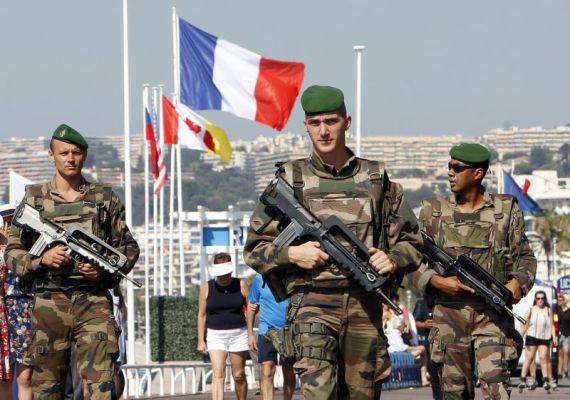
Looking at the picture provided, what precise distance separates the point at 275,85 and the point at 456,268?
832 inches

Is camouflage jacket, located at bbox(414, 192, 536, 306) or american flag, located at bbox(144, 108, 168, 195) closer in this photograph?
camouflage jacket, located at bbox(414, 192, 536, 306)

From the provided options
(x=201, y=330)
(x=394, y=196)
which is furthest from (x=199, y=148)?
(x=394, y=196)

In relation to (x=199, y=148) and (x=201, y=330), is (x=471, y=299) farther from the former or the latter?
(x=199, y=148)

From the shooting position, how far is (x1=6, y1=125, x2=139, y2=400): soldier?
36.2 feet

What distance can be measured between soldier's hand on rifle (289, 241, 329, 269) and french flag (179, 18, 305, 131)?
2276cm

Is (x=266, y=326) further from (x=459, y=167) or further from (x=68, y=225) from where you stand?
(x=68, y=225)

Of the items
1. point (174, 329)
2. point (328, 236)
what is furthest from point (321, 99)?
point (174, 329)

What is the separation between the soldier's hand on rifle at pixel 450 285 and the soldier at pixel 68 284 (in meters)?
1.99

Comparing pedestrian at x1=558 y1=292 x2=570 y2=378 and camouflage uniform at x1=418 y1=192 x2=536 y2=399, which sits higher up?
camouflage uniform at x1=418 y1=192 x2=536 y2=399

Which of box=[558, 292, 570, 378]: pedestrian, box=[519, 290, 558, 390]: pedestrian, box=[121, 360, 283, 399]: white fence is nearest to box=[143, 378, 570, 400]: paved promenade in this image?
box=[121, 360, 283, 399]: white fence

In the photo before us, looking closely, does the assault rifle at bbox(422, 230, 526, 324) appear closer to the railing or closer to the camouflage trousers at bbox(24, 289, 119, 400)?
the camouflage trousers at bbox(24, 289, 119, 400)

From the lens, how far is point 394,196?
9133mm

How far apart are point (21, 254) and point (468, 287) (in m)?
2.91

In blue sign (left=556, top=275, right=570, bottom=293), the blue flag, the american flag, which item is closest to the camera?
blue sign (left=556, top=275, right=570, bottom=293)
